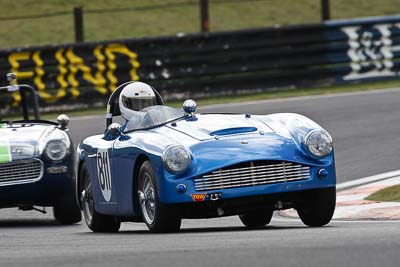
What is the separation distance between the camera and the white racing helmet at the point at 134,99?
11.1m

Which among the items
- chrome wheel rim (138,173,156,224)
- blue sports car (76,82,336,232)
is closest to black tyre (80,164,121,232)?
blue sports car (76,82,336,232)

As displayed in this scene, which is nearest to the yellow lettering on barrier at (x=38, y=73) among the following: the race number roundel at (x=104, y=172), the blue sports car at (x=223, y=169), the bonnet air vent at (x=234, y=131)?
the race number roundel at (x=104, y=172)

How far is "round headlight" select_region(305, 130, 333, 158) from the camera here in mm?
9422

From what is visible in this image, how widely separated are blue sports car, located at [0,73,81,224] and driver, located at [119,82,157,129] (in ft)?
4.74

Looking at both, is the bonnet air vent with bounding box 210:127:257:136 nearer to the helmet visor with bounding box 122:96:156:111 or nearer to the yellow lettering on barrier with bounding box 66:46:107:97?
the helmet visor with bounding box 122:96:156:111

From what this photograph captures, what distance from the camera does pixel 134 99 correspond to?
36.8 feet

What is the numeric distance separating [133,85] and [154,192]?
6.97 ft

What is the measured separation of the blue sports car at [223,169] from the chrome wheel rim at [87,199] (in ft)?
3.52

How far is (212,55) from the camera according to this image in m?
21.6

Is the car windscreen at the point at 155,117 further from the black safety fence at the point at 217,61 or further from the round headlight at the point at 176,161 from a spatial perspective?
the black safety fence at the point at 217,61

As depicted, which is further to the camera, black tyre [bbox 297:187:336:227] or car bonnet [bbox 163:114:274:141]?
car bonnet [bbox 163:114:274:141]

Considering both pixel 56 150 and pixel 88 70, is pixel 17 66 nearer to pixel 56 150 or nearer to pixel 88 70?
pixel 88 70

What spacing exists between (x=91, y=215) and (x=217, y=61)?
417 inches


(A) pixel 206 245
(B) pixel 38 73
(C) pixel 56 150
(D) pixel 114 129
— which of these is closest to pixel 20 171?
(C) pixel 56 150
